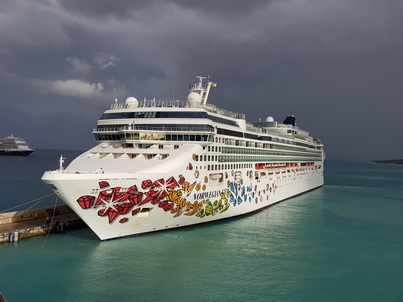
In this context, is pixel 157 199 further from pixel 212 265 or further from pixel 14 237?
pixel 14 237

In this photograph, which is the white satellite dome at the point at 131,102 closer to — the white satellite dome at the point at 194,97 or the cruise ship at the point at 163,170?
the cruise ship at the point at 163,170

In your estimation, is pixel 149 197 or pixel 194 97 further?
pixel 194 97

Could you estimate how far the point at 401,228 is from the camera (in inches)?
1368

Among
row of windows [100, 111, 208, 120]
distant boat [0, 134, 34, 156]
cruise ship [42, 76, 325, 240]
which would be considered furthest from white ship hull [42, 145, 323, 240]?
distant boat [0, 134, 34, 156]

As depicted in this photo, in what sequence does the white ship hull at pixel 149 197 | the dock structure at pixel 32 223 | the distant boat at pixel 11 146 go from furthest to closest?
the distant boat at pixel 11 146
the dock structure at pixel 32 223
the white ship hull at pixel 149 197

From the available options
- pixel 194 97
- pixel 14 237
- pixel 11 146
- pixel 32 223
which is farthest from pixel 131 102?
pixel 11 146

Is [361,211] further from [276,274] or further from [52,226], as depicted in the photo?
[52,226]

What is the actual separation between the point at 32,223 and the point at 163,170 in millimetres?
14064

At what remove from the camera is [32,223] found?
28.0 metres

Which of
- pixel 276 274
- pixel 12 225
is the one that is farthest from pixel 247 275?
pixel 12 225

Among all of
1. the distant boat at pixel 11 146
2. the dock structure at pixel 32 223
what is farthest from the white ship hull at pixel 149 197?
the distant boat at pixel 11 146

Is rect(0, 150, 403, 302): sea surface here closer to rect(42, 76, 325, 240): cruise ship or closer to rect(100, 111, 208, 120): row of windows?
rect(42, 76, 325, 240): cruise ship

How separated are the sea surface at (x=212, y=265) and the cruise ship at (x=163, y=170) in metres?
2.15

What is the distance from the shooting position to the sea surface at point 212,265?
17.5 m
